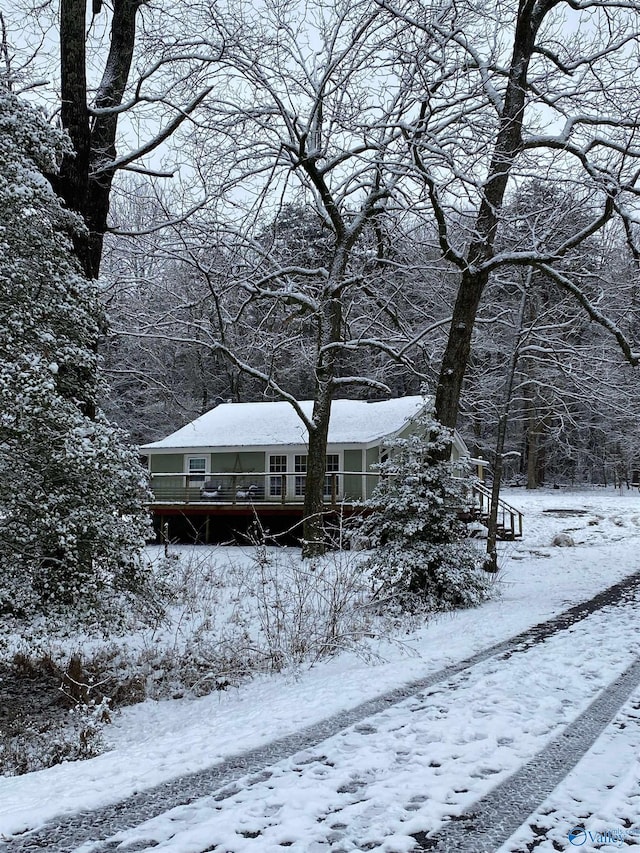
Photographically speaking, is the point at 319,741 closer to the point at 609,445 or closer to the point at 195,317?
the point at 195,317

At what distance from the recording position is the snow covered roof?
21.5 m

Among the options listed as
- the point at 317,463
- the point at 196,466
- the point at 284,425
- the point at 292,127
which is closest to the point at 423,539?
the point at 317,463

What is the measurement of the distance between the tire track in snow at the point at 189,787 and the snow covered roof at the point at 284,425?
15.4 metres

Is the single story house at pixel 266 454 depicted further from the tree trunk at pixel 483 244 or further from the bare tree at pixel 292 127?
the tree trunk at pixel 483 244

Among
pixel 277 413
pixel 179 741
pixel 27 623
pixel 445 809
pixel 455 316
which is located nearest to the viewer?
pixel 445 809

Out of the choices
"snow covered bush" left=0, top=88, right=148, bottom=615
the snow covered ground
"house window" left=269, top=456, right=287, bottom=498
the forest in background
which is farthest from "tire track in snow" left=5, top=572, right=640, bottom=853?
"house window" left=269, top=456, right=287, bottom=498

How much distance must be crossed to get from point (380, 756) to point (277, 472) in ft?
59.3

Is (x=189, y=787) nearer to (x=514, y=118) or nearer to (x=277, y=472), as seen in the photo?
(x=514, y=118)

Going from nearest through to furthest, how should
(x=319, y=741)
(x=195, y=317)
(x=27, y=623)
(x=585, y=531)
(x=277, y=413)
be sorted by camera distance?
(x=319, y=741)
(x=27, y=623)
(x=195, y=317)
(x=585, y=531)
(x=277, y=413)

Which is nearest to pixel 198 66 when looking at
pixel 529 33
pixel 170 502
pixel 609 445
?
pixel 529 33

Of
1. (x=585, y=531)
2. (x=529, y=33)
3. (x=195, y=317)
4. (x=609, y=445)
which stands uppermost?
(x=529, y=33)

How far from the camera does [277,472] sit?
71.8 feet

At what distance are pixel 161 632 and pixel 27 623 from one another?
3140 millimetres

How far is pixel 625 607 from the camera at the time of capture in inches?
355
